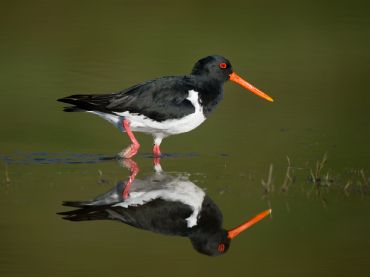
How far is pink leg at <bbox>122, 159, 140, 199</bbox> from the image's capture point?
945cm

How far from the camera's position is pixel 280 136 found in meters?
12.7

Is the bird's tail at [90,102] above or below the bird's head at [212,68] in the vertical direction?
below

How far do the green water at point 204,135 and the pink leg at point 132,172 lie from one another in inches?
3.2

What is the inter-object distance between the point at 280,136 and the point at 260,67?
517 cm

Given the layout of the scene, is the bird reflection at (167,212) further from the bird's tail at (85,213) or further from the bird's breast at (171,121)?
the bird's breast at (171,121)

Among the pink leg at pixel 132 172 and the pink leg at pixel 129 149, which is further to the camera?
the pink leg at pixel 129 149

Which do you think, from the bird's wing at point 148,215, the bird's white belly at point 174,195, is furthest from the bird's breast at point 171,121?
the bird's wing at point 148,215

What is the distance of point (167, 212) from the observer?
28.7 feet

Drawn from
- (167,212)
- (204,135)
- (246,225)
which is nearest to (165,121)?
(204,135)

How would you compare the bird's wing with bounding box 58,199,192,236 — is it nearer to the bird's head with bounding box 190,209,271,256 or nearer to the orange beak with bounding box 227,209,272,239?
the bird's head with bounding box 190,209,271,256

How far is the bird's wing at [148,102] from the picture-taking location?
1138 centimetres

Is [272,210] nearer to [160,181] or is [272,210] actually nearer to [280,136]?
[160,181]

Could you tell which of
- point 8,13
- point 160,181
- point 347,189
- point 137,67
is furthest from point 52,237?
point 8,13

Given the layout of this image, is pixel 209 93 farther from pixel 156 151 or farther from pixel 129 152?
pixel 129 152
